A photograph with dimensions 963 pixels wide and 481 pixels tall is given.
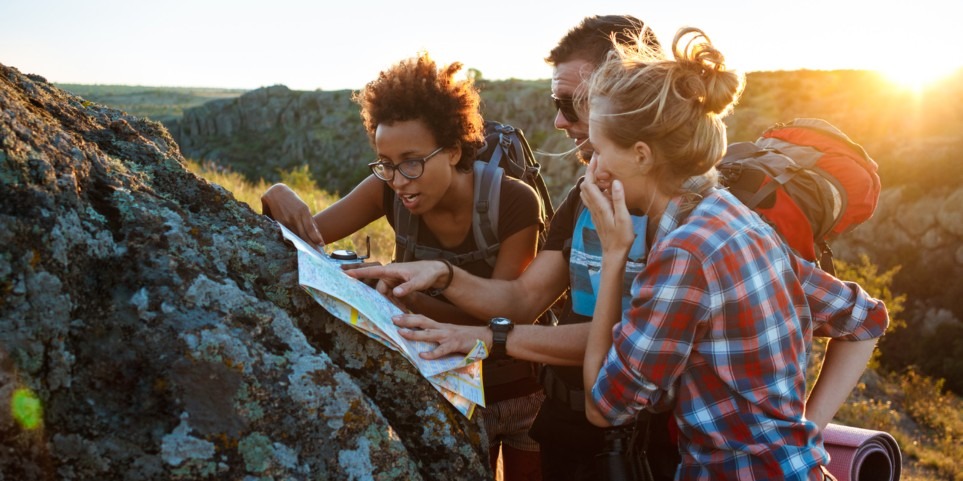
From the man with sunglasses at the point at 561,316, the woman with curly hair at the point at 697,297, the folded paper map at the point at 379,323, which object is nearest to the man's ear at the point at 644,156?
the woman with curly hair at the point at 697,297

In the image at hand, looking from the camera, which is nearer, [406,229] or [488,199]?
[488,199]

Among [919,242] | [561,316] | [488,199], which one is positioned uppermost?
[488,199]

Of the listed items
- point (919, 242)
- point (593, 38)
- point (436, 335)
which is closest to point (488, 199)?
point (593, 38)

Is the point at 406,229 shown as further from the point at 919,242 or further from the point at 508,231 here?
the point at 919,242

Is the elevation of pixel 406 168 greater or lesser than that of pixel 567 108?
lesser

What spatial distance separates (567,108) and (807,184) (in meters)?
1.09

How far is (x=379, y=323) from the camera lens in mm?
1890

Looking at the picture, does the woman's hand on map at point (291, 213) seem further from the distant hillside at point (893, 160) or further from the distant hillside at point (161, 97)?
the distant hillside at point (161, 97)

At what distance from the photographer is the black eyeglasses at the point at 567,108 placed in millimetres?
2959

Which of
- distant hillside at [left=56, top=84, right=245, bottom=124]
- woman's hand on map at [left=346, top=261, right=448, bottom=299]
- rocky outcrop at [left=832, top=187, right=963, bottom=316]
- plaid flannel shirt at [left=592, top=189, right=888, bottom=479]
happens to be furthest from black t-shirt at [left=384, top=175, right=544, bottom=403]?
distant hillside at [left=56, top=84, right=245, bottom=124]

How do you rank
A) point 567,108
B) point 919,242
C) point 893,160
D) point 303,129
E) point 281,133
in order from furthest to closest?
point 281,133
point 303,129
point 893,160
point 919,242
point 567,108

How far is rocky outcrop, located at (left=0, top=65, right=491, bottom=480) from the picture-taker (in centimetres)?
137

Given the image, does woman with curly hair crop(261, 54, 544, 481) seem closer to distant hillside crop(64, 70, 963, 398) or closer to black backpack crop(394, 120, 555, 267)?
black backpack crop(394, 120, 555, 267)

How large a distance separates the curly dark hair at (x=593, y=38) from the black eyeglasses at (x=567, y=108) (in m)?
0.18
